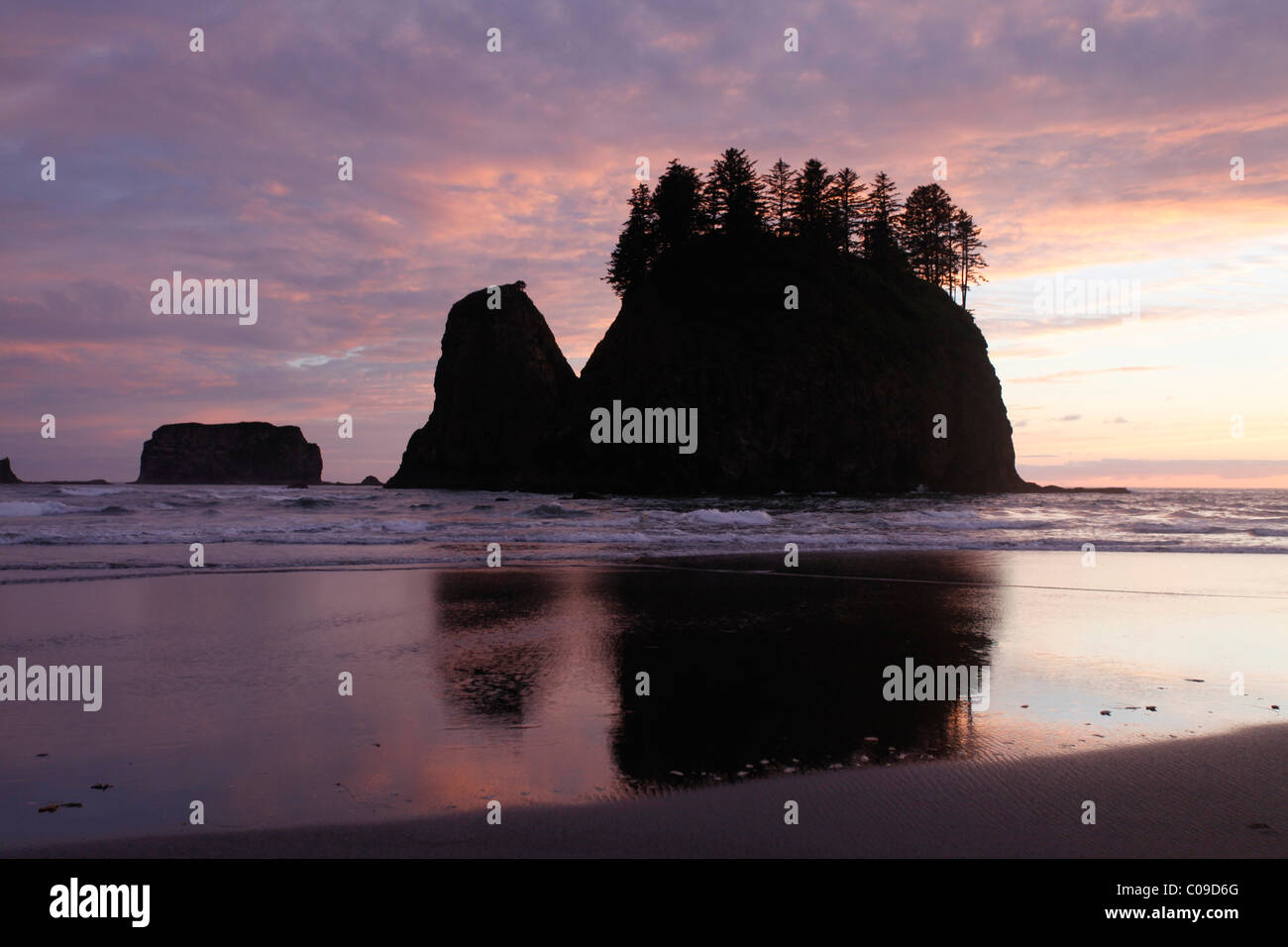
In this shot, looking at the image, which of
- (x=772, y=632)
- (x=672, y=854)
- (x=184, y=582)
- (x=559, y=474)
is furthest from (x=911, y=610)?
(x=559, y=474)

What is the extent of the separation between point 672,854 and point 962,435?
63.0 m

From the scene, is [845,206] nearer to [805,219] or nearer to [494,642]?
[805,219]

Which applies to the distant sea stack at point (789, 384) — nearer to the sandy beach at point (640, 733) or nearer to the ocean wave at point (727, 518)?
the ocean wave at point (727, 518)

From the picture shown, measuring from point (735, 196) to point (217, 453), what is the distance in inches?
4534

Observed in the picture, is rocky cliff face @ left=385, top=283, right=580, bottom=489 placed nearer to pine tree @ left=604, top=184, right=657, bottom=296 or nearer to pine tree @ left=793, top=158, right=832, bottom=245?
pine tree @ left=604, top=184, right=657, bottom=296

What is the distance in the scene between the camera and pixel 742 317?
194 ft

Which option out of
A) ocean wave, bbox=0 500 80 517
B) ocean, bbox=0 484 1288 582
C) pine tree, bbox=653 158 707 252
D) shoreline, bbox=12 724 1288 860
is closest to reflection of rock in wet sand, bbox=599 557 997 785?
shoreline, bbox=12 724 1288 860

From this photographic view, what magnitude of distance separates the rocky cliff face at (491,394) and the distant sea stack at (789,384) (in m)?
19.8

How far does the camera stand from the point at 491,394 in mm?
83562

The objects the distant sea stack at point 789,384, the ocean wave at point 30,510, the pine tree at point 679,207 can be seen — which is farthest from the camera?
the pine tree at point 679,207

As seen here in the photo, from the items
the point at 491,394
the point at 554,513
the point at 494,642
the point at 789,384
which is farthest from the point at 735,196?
the point at 494,642

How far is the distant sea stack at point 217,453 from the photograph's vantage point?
455 feet

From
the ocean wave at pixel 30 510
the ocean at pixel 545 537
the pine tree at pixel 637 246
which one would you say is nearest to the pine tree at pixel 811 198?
the pine tree at pixel 637 246
